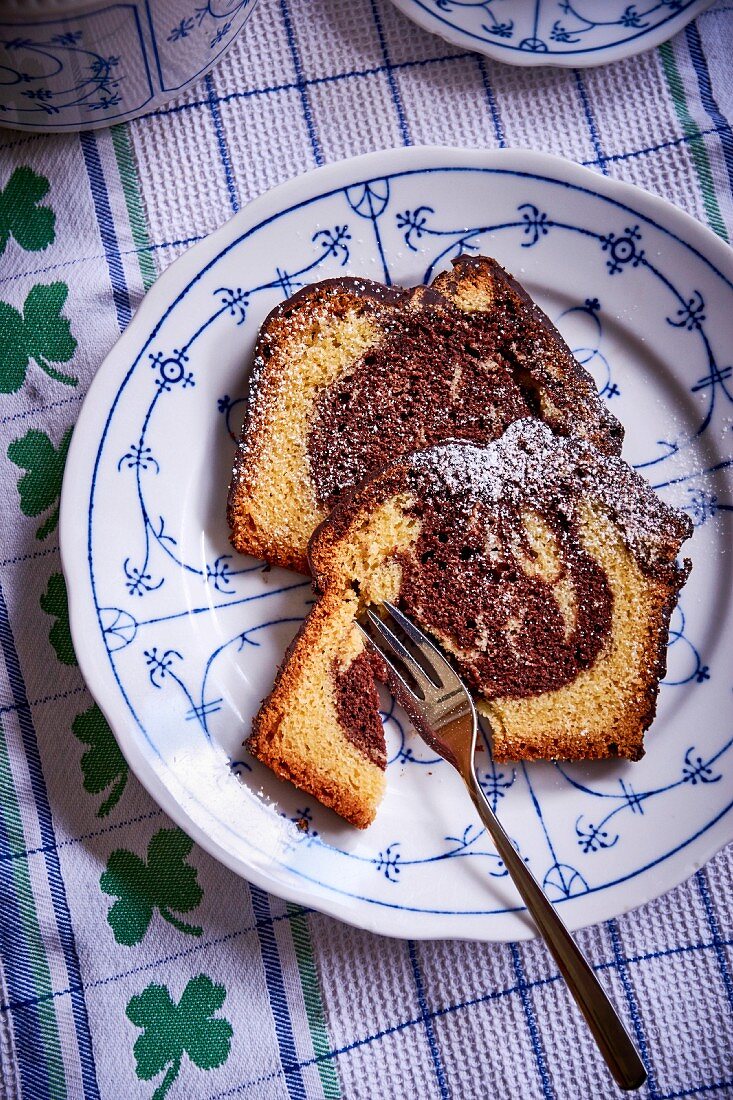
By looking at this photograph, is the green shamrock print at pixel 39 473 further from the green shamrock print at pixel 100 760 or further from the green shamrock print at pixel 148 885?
the green shamrock print at pixel 148 885

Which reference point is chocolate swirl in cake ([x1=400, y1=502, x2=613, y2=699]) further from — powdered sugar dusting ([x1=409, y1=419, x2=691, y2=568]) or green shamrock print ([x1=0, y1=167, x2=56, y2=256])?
green shamrock print ([x1=0, y1=167, x2=56, y2=256])

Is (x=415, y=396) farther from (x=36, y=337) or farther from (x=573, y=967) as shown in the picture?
(x=573, y=967)

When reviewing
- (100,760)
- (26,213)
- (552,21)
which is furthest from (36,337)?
(552,21)

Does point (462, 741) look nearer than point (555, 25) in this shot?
Yes

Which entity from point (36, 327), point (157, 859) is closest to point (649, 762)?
point (157, 859)

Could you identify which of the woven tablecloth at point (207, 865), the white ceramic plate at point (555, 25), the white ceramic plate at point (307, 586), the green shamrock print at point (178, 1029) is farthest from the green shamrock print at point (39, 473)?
the white ceramic plate at point (555, 25)

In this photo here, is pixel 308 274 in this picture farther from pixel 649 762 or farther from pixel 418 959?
pixel 418 959
